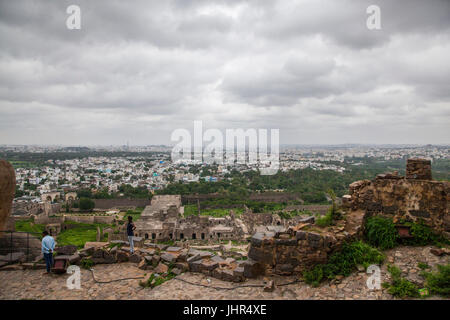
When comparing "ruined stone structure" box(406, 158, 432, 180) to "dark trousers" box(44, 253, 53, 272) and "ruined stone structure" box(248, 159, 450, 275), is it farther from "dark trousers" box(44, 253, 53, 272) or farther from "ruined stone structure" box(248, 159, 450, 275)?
"dark trousers" box(44, 253, 53, 272)

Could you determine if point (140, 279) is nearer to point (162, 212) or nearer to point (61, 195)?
point (162, 212)

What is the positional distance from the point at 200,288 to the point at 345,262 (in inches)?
128

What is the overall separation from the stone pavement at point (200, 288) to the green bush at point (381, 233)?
0.21 m

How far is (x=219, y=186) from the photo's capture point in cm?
5700

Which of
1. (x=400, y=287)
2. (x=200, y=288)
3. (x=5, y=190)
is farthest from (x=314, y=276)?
(x=5, y=190)

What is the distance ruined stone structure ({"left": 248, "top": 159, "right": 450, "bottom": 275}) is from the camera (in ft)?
20.6

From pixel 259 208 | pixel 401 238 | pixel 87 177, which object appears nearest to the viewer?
pixel 401 238

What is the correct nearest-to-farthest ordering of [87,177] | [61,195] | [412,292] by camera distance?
[412,292], [61,195], [87,177]

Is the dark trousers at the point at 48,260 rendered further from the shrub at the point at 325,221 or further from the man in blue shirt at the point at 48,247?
the shrub at the point at 325,221

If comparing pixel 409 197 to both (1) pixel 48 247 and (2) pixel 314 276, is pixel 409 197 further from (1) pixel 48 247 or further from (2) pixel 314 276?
(1) pixel 48 247

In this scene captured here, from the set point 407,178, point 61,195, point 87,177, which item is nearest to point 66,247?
point 407,178

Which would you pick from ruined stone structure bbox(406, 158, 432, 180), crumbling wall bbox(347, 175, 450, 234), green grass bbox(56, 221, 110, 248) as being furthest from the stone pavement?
green grass bbox(56, 221, 110, 248)
